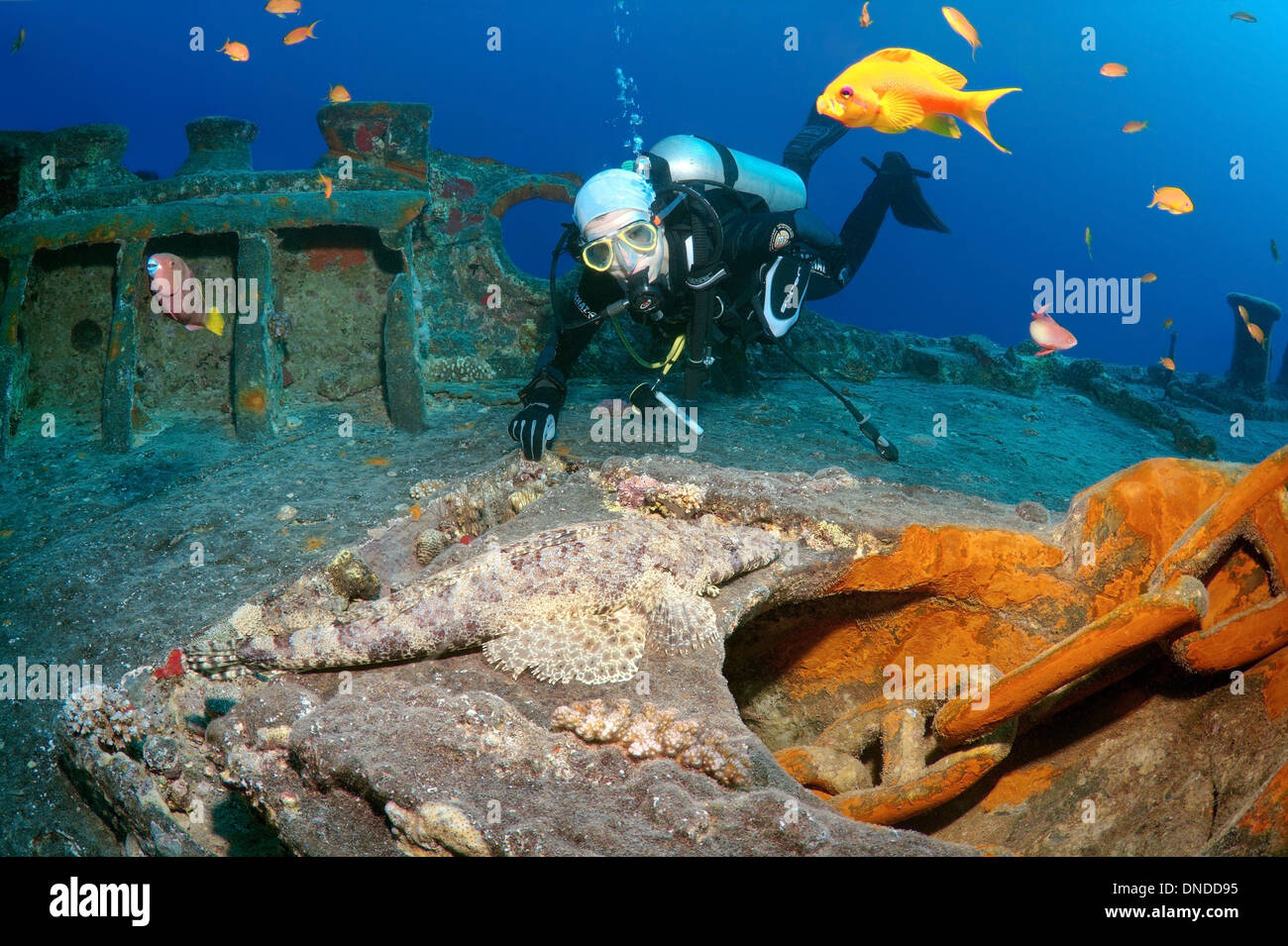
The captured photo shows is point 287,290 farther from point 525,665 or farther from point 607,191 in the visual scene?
point 525,665

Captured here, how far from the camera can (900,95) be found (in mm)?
4113

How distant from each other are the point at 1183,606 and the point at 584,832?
2.00 m

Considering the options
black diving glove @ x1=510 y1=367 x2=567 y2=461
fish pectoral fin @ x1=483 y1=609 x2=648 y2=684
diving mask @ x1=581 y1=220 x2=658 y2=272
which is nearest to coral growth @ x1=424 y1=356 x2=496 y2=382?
black diving glove @ x1=510 y1=367 x2=567 y2=461

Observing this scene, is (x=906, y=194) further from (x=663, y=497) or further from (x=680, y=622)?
(x=680, y=622)

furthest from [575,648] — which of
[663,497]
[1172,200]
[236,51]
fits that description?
[1172,200]

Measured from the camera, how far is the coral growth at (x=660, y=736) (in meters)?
2.08

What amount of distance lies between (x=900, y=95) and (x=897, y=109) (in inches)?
3.0

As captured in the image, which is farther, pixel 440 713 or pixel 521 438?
pixel 521 438

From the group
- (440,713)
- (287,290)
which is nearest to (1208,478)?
(440,713)

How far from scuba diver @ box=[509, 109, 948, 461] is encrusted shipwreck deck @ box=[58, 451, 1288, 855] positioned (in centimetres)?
235

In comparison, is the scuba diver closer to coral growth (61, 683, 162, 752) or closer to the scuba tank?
the scuba tank

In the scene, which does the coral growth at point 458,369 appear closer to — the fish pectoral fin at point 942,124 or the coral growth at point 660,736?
the fish pectoral fin at point 942,124

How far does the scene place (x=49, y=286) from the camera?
23.4 feet

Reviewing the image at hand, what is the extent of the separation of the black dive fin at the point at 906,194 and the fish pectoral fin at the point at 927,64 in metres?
5.51
